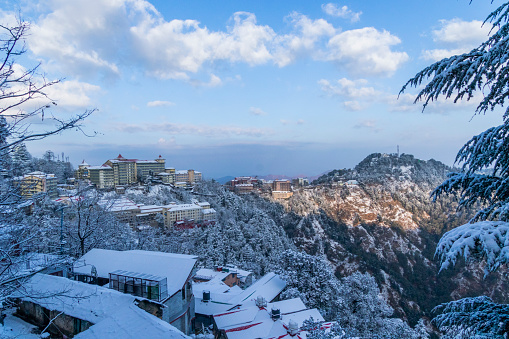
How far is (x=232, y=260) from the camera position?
2647 centimetres

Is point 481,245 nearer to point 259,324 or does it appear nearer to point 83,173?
point 259,324

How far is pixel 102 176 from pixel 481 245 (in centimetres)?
6003

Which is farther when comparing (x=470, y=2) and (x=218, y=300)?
(x=218, y=300)

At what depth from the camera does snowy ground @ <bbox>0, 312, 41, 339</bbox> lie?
513 centimetres

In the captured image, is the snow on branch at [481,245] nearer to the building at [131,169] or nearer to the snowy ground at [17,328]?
the snowy ground at [17,328]

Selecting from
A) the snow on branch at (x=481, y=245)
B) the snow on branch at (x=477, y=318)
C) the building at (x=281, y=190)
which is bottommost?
the building at (x=281, y=190)

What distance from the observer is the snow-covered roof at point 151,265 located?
27.8ft

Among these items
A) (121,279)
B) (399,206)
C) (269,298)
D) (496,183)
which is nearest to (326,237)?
(399,206)

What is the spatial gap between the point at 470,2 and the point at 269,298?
14.4 metres

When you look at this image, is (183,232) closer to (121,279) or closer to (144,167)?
(121,279)

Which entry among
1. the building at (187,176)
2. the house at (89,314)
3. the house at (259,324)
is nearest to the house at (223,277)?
the house at (259,324)

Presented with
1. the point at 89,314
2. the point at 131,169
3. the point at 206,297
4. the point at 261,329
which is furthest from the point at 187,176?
the point at 89,314

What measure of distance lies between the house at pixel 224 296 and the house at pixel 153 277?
231 cm

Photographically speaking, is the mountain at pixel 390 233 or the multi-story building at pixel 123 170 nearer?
the mountain at pixel 390 233
